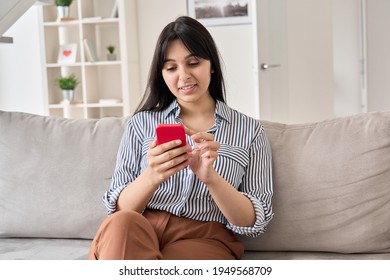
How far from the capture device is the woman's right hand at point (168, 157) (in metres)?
1.46

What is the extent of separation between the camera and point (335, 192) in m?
1.76

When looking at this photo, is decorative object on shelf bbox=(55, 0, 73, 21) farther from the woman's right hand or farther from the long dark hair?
the woman's right hand

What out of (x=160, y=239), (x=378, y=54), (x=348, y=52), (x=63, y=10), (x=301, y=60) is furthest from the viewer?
(x=348, y=52)

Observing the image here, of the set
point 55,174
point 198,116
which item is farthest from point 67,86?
point 198,116

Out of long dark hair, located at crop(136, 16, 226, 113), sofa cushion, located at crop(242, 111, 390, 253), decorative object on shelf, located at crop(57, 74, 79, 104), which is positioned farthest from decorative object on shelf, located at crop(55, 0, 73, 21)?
sofa cushion, located at crop(242, 111, 390, 253)

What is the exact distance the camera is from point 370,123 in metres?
1.81

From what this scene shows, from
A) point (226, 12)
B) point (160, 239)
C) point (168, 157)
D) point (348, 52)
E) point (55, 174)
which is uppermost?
point (226, 12)

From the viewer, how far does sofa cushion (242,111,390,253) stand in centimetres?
173

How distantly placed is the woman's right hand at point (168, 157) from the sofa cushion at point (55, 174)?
1.59 ft

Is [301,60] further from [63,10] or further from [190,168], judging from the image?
[190,168]

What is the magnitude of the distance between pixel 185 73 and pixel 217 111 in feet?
0.52

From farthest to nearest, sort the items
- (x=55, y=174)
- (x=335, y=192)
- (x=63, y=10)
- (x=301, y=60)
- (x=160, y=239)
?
1. (x=63, y=10)
2. (x=301, y=60)
3. (x=55, y=174)
4. (x=335, y=192)
5. (x=160, y=239)

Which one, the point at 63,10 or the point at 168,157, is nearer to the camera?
the point at 168,157

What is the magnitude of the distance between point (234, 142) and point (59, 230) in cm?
65
